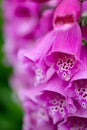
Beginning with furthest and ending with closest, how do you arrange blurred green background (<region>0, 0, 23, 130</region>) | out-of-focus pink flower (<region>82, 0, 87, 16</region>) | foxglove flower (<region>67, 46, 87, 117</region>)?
blurred green background (<region>0, 0, 23, 130</region>), out-of-focus pink flower (<region>82, 0, 87, 16</region>), foxglove flower (<region>67, 46, 87, 117</region>)

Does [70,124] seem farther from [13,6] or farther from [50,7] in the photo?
[13,6]

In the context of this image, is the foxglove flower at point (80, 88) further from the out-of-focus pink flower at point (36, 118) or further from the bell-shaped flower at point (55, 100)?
the out-of-focus pink flower at point (36, 118)

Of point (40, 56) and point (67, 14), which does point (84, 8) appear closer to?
point (67, 14)

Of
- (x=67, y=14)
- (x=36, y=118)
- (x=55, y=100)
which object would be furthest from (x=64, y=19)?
(x=36, y=118)

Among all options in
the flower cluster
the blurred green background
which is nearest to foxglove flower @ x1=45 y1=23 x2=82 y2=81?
the flower cluster

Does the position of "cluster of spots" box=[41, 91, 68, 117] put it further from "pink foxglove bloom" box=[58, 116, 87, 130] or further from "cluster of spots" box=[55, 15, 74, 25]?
"cluster of spots" box=[55, 15, 74, 25]

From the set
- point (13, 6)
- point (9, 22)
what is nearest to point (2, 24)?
point (9, 22)
